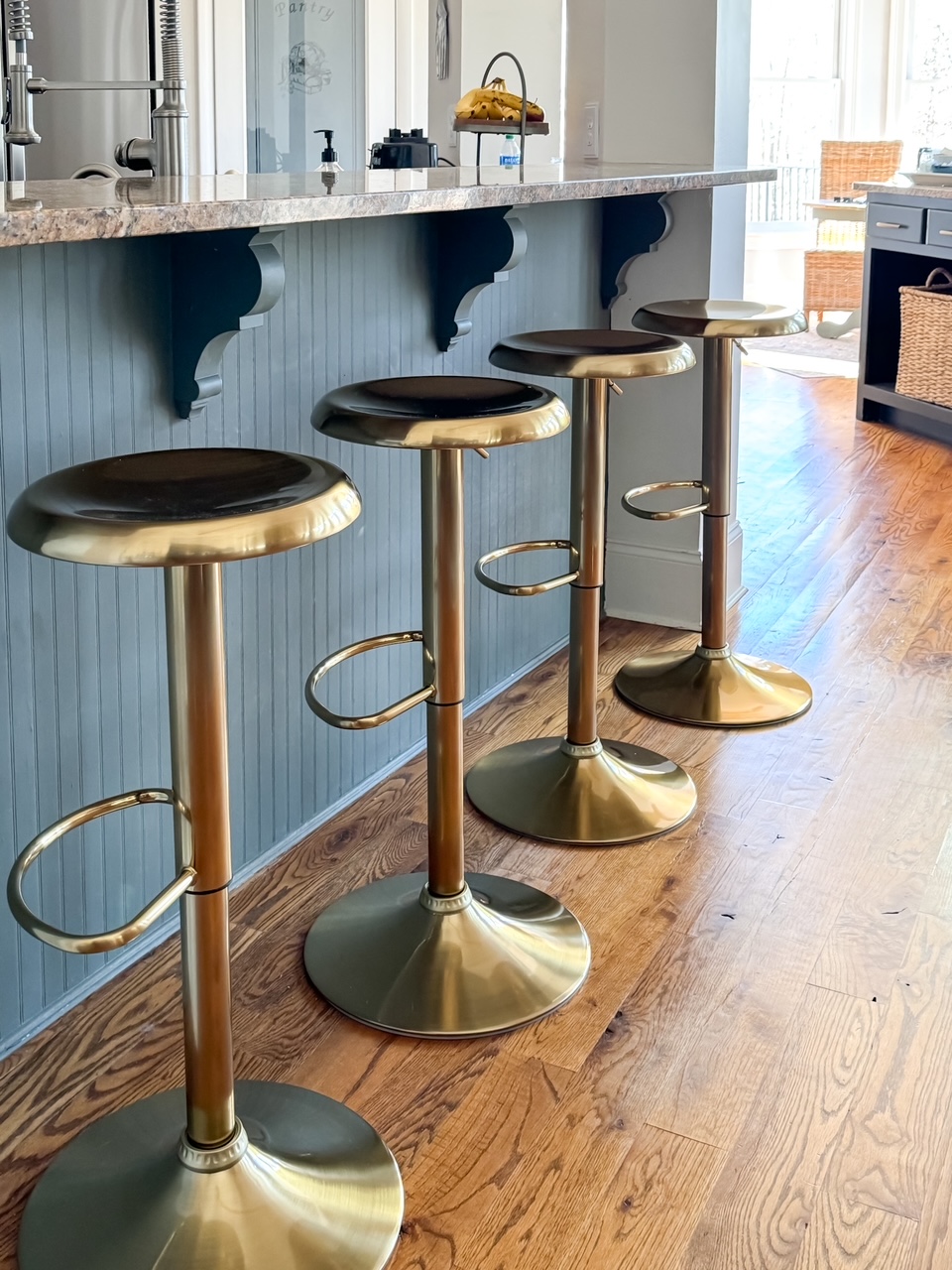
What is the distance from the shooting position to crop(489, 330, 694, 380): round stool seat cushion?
85.5 inches

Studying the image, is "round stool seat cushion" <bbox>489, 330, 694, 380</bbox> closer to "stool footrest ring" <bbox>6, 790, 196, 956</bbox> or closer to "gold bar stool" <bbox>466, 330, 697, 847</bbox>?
"gold bar stool" <bbox>466, 330, 697, 847</bbox>

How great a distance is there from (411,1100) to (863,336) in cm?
493

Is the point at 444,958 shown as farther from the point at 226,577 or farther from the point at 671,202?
the point at 671,202

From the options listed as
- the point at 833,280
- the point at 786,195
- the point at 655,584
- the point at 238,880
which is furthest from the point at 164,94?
the point at 786,195

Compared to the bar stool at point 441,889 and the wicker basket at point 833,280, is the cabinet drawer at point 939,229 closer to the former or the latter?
the wicker basket at point 833,280

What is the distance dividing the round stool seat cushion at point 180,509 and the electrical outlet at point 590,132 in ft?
7.34

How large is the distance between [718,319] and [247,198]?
145 centimetres

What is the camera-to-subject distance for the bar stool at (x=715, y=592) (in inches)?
107

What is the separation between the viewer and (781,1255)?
1.42 metres

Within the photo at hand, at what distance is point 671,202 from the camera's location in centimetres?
319

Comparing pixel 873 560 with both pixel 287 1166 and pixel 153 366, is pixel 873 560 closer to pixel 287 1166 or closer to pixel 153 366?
pixel 153 366

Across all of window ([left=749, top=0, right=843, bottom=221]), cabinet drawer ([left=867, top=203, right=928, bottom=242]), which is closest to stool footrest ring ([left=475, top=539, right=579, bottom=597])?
cabinet drawer ([left=867, top=203, right=928, bottom=242])

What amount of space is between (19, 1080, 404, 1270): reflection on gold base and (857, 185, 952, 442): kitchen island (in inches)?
179

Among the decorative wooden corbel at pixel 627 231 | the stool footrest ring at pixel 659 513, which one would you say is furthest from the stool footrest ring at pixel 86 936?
the decorative wooden corbel at pixel 627 231
